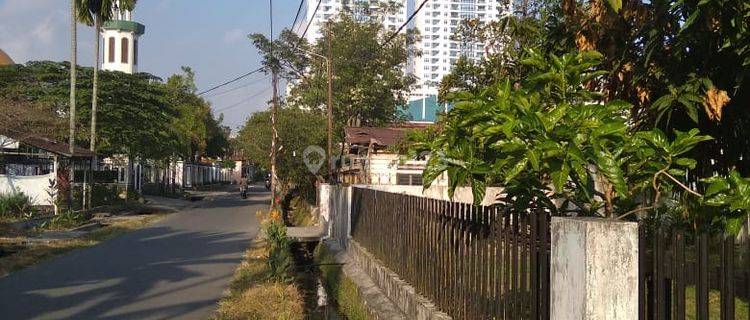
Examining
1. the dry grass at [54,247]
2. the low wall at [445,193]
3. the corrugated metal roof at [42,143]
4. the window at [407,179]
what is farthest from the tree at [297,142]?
the low wall at [445,193]

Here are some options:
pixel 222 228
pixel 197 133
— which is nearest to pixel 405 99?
pixel 222 228

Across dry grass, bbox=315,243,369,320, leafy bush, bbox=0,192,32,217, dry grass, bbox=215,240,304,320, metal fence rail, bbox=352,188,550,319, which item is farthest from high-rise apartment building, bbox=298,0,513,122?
metal fence rail, bbox=352,188,550,319

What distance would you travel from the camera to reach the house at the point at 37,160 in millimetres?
22953

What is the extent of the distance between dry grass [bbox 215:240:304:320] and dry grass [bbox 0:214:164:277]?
396 cm

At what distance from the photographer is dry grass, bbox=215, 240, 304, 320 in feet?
29.1

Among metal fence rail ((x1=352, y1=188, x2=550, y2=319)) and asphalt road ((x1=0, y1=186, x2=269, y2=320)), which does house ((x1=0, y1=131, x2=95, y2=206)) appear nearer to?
asphalt road ((x1=0, y1=186, x2=269, y2=320))

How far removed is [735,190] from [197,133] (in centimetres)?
5697

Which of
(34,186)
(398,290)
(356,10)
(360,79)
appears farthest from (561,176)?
(356,10)

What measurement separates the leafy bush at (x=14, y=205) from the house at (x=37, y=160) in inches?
33.7

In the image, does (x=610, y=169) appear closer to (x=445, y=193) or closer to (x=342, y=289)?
(x=342, y=289)

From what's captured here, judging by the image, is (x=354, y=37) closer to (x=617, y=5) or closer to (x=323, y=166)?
(x=323, y=166)

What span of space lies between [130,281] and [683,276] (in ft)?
30.7

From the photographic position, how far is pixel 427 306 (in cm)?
687

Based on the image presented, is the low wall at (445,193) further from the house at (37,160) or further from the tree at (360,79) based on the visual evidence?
the tree at (360,79)
